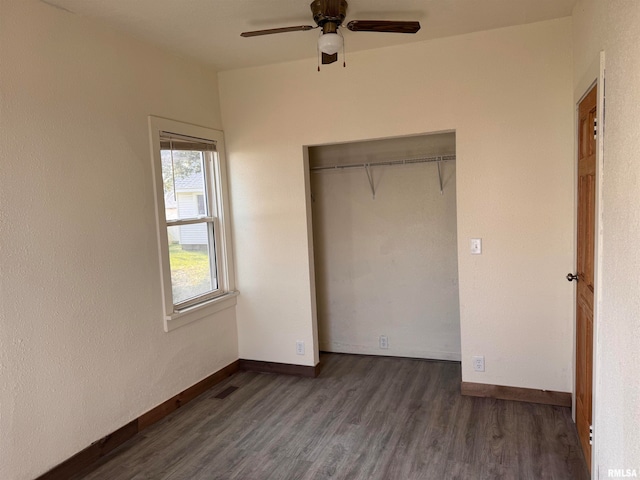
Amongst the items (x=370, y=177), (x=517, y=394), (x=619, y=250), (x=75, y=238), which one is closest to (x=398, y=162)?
→ (x=370, y=177)

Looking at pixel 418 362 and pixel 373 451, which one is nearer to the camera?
pixel 373 451

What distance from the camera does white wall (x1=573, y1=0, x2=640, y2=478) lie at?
1.42 meters

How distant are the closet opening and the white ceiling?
3.36 ft

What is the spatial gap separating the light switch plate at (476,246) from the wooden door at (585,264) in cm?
63

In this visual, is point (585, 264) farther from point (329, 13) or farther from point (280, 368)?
point (280, 368)

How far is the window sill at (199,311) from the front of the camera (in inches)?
125

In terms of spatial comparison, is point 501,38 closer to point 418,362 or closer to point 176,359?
point 418,362

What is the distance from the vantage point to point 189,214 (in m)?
3.49

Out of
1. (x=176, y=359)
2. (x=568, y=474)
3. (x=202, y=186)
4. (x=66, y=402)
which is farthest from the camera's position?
(x=202, y=186)

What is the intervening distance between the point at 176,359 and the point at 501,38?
3.21 m

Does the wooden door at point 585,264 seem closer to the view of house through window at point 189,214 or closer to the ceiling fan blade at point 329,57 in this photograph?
the ceiling fan blade at point 329,57

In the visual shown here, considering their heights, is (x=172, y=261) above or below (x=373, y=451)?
above

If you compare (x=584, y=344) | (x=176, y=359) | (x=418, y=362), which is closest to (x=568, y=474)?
(x=584, y=344)

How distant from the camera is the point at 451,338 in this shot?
3.94m
